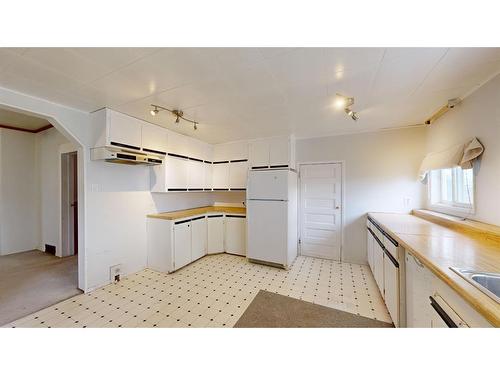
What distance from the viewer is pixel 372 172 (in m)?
3.22

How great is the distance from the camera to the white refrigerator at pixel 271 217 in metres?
3.13

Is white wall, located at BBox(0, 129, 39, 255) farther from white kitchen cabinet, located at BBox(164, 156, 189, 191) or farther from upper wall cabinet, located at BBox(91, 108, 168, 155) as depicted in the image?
white kitchen cabinet, located at BBox(164, 156, 189, 191)

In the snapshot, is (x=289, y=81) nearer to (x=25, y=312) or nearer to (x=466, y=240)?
(x=466, y=240)

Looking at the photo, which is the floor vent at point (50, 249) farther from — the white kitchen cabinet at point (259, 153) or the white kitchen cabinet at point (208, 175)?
the white kitchen cabinet at point (259, 153)

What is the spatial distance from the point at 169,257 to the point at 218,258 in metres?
1.00

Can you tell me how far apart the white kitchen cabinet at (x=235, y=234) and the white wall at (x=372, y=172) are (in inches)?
73.5

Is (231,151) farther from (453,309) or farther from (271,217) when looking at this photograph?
(453,309)

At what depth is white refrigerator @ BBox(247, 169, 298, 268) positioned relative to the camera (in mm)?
3135

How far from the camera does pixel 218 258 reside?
3615 millimetres

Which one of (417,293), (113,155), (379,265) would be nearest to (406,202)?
(379,265)

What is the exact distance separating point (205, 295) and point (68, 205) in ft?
11.3

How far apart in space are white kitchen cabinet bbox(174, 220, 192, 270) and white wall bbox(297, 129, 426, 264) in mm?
2701

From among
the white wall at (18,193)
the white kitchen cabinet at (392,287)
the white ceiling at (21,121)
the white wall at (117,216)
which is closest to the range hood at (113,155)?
the white wall at (117,216)
